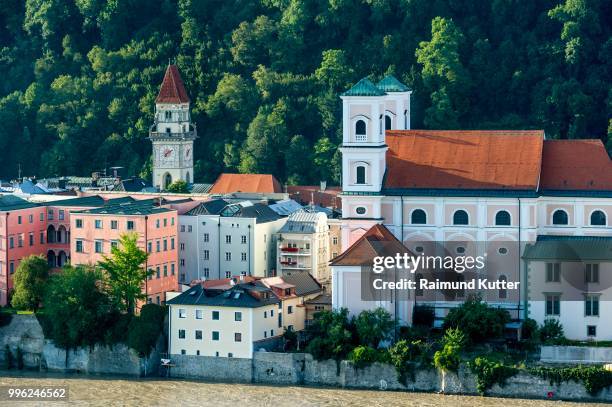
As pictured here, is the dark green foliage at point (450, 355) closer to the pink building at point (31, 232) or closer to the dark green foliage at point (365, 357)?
the dark green foliage at point (365, 357)

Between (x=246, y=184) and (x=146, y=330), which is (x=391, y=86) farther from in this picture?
(x=146, y=330)

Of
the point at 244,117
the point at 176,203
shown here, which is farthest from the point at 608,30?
the point at 176,203

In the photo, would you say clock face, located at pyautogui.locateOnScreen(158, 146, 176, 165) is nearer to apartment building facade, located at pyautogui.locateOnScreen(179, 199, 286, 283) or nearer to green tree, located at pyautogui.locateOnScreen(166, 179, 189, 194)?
green tree, located at pyautogui.locateOnScreen(166, 179, 189, 194)

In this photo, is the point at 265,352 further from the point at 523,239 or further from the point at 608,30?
the point at 608,30

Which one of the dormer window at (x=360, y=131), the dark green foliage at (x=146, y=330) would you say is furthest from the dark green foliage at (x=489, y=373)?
the dark green foliage at (x=146, y=330)

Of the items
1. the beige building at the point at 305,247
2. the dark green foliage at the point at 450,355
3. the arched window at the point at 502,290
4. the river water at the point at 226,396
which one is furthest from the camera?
the beige building at the point at 305,247

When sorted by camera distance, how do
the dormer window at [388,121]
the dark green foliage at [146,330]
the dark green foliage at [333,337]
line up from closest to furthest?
the dark green foliage at [333,337] → the dark green foliage at [146,330] → the dormer window at [388,121]

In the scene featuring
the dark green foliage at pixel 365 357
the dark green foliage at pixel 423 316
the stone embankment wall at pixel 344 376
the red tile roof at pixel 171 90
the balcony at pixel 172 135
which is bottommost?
the stone embankment wall at pixel 344 376

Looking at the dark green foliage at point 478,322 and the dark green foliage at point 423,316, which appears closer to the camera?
the dark green foliage at point 478,322
